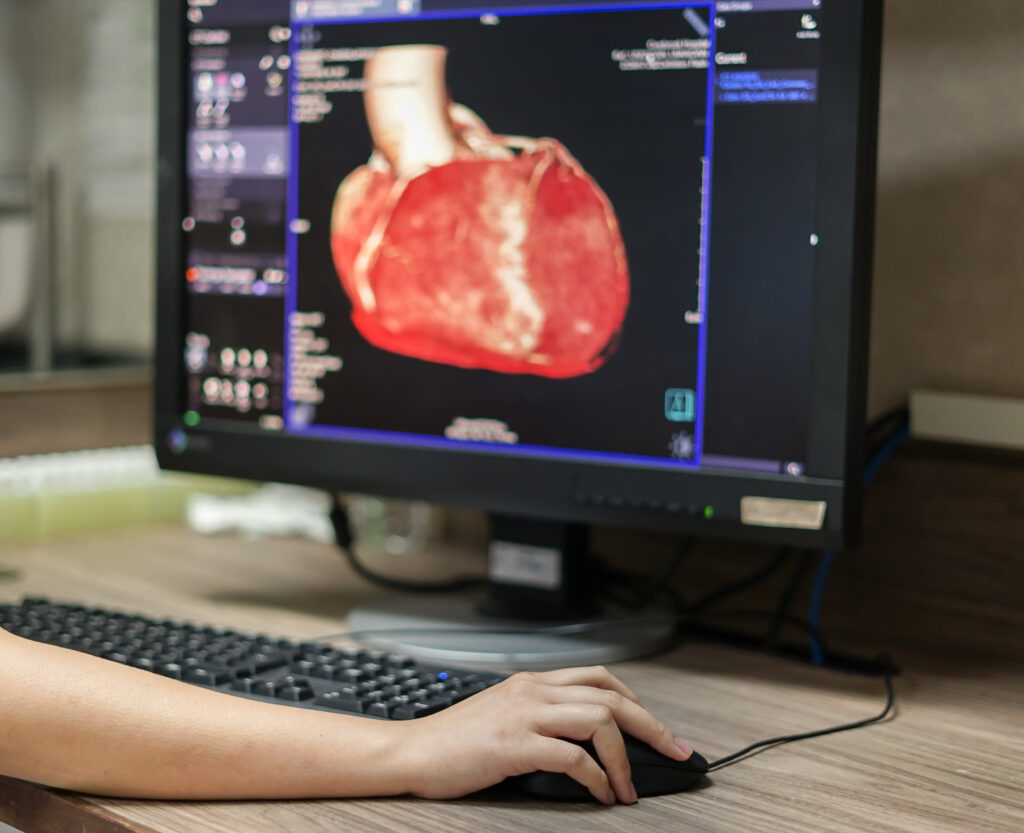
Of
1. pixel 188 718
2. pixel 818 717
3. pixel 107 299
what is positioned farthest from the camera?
pixel 107 299

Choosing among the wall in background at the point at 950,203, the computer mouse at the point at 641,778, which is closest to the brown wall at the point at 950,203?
the wall in background at the point at 950,203

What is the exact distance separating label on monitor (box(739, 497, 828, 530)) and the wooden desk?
130 mm

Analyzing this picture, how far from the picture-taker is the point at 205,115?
1.12 metres

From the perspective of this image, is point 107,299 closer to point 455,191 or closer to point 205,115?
point 205,115

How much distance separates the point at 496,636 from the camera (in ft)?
3.25

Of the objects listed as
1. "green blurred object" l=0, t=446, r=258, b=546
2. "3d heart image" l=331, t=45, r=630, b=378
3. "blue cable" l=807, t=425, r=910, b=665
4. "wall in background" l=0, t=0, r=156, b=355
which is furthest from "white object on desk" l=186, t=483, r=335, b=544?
"blue cable" l=807, t=425, r=910, b=665

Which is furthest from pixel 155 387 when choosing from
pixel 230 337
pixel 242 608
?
pixel 242 608

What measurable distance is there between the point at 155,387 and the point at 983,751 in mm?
814

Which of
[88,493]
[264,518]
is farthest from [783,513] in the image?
[88,493]

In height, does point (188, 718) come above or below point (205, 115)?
below

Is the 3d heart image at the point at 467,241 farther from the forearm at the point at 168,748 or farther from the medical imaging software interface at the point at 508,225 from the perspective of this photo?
the forearm at the point at 168,748

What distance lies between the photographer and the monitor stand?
0.95 meters

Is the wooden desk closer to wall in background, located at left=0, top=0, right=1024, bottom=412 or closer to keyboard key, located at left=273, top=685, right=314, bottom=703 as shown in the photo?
keyboard key, located at left=273, top=685, right=314, bottom=703

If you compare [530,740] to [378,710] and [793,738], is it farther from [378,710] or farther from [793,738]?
[793,738]
